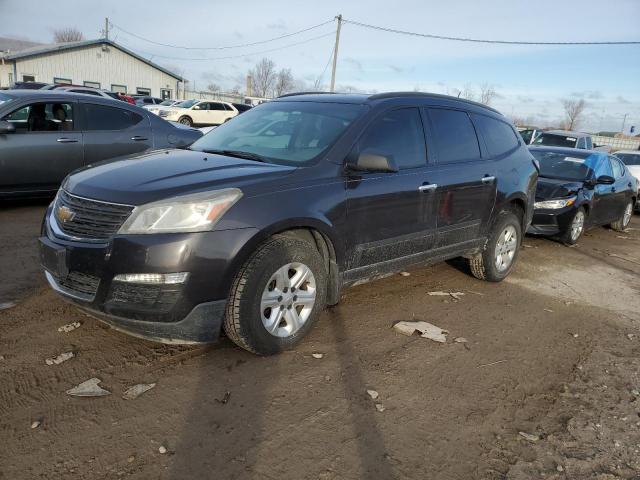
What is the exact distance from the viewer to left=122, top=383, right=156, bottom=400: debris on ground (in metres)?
2.89

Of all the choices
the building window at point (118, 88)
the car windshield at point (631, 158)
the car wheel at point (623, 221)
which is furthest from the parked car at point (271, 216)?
the building window at point (118, 88)

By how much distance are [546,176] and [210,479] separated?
782 centimetres

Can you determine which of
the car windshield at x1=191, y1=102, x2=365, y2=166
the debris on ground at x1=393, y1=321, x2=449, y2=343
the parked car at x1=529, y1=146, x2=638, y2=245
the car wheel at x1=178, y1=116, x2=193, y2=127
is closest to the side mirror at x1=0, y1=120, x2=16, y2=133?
the car windshield at x1=191, y1=102, x2=365, y2=166

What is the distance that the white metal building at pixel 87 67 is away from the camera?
114 ft

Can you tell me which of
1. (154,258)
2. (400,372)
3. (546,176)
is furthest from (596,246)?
(154,258)

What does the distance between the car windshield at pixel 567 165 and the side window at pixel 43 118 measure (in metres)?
7.43

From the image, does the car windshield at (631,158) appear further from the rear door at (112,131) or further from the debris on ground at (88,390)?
the debris on ground at (88,390)

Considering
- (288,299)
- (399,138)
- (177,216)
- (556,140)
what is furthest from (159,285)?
(556,140)

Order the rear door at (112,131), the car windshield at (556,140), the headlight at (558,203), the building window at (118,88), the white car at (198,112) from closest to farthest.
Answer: the rear door at (112,131) → the headlight at (558,203) → the car windshield at (556,140) → the white car at (198,112) → the building window at (118,88)

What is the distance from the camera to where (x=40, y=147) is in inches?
268

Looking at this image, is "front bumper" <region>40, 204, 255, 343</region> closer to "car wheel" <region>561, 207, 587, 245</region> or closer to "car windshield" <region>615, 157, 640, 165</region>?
"car wheel" <region>561, 207, 587, 245</region>

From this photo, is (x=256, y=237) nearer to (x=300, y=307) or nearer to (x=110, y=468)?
(x=300, y=307)

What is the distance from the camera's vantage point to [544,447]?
2.70 metres

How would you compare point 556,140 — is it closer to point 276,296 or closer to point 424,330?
point 424,330
